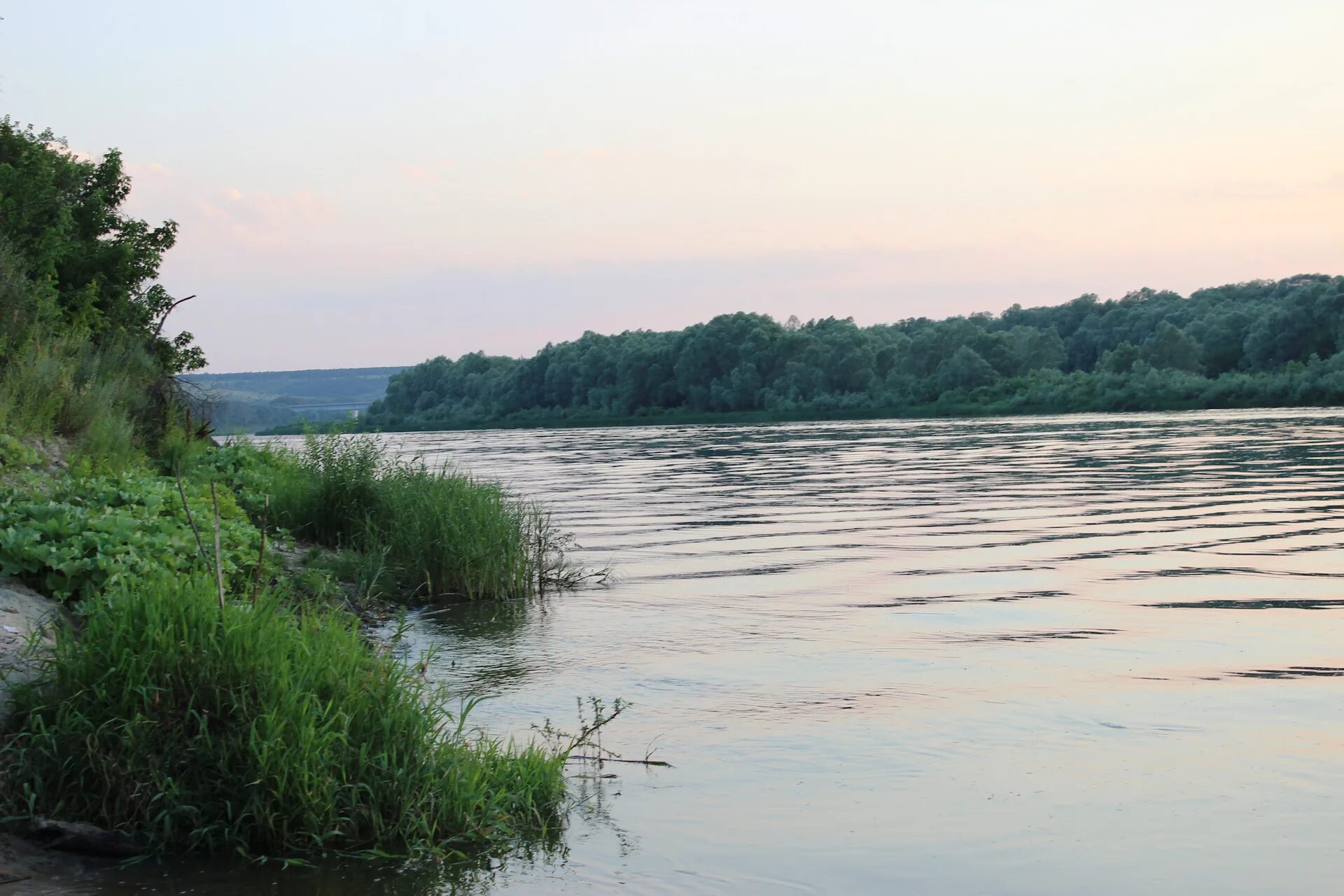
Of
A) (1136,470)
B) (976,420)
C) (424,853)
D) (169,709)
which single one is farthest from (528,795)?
(976,420)

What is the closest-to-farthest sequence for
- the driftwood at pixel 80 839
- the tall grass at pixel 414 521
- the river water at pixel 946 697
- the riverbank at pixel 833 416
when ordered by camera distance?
the driftwood at pixel 80 839
the river water at pixel 946 697
the tall grass at pixel 414 521
the riverbank at pixel 833 416

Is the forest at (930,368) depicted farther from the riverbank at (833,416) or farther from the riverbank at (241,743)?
the riverbank at (241,743)

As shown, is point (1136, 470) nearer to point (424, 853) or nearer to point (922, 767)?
point (922, 767)

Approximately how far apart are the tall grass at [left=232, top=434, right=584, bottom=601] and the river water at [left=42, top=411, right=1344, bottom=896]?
0.65 meters

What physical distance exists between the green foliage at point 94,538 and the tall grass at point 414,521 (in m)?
3.08

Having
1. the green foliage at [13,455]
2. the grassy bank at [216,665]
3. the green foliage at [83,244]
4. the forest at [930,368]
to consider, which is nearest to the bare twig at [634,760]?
the grassy bank at [216,665]

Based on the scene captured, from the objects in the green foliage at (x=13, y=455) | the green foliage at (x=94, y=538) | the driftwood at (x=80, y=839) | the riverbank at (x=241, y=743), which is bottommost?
the driftwood at (x=80, y=839)

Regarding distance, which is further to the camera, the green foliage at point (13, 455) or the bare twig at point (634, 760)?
the green foliage at point (13, 455)

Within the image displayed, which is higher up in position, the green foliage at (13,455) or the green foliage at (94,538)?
the green foliage at (13,455)

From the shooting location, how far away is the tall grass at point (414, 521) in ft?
47.0

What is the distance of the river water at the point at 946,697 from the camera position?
618 centimetres

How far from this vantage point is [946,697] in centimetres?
936

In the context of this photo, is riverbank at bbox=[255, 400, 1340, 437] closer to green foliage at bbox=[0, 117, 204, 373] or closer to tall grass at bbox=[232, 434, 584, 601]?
green foliage at bbox=[0, 117, 204, 373]

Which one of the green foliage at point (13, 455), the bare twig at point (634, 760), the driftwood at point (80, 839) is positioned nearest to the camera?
the driftwood at point (80, 839)
